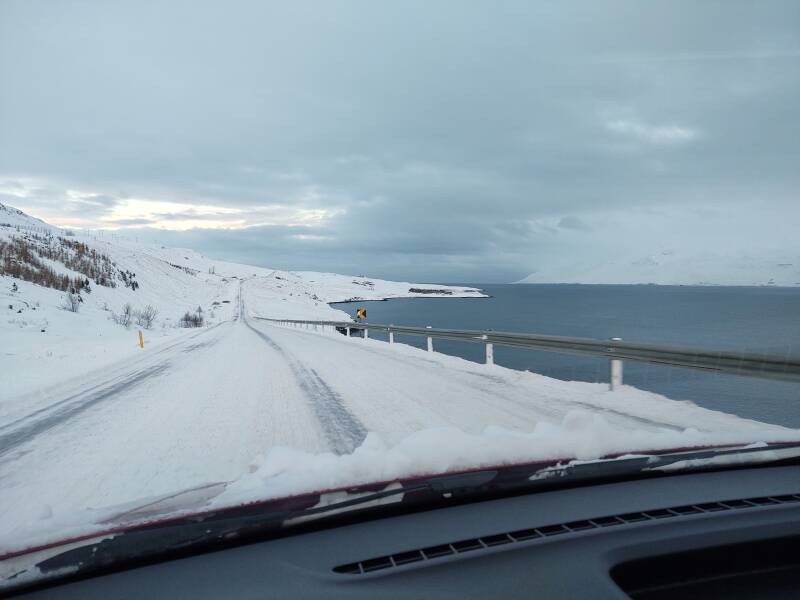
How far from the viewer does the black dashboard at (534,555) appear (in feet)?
6.34

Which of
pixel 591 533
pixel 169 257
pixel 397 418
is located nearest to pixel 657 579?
pixel 591 533

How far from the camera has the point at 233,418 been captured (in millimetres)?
6598

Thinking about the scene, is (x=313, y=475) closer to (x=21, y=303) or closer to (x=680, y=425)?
(x=680, y=425)

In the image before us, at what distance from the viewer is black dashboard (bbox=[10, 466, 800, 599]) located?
193cm

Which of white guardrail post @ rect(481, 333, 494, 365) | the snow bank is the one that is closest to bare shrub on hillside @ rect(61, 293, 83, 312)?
white guardrail post @ rect(481, 333, 494, 365)

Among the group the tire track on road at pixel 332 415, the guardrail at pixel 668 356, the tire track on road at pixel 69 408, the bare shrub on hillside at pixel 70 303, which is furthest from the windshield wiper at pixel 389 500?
the bare shrub on hillside at pixel 70 303

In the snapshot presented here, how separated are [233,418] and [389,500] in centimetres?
471

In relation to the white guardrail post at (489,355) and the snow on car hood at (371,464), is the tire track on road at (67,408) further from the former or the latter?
the white guardrail post at (489,355)

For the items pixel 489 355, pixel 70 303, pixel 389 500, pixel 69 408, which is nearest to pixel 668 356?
pixel 489 355

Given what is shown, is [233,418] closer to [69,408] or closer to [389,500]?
[69,408]

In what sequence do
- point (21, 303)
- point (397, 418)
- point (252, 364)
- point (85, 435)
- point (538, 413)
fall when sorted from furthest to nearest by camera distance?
1. point (21, 303)
2. point (252, 364)
3. point (538, 413)
4. point (397, 418)
5. point (85, 435)

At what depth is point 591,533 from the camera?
235cm

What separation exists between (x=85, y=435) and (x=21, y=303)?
23812 millimetres

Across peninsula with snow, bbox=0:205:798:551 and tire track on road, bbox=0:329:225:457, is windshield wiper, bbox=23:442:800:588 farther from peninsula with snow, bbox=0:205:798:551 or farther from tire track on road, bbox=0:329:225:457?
tire track on road, bbox=0:329:225:457
